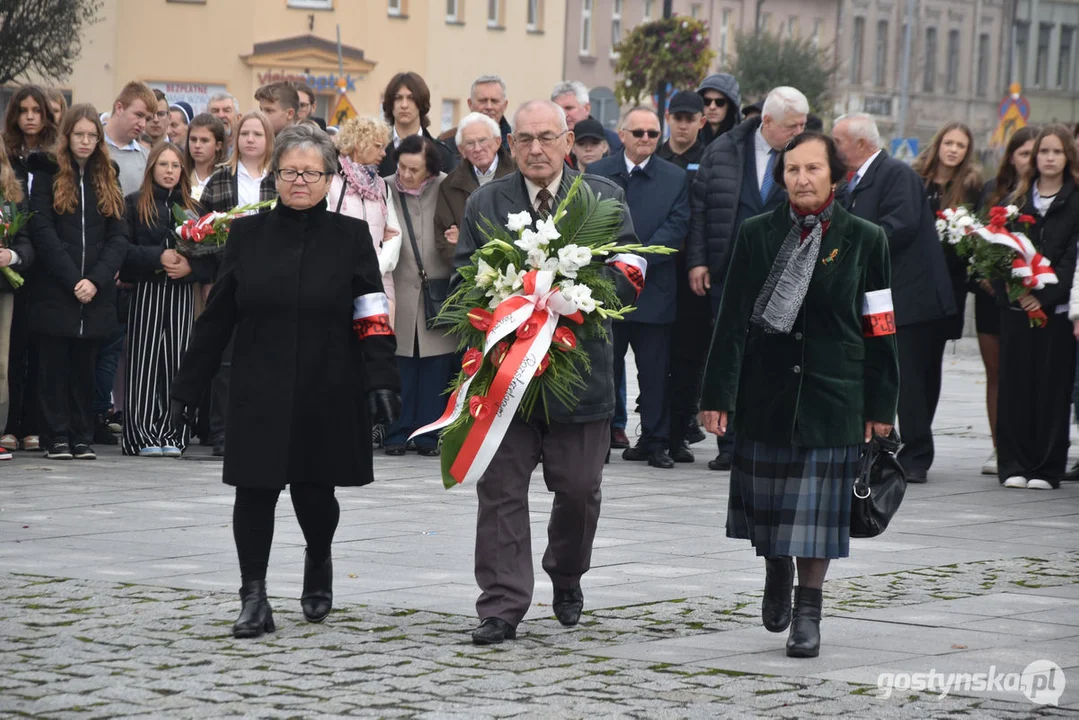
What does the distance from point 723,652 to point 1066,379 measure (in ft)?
20.3

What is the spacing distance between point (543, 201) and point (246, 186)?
5.63 meters

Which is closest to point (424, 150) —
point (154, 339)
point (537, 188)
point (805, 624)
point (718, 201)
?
point (718, 201)

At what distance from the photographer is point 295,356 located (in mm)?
7742

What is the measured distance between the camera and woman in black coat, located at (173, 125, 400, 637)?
304 inches

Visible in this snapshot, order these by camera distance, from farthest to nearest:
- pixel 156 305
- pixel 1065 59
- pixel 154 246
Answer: pixel 1065 59
pixel 156 305
pixel 154 246

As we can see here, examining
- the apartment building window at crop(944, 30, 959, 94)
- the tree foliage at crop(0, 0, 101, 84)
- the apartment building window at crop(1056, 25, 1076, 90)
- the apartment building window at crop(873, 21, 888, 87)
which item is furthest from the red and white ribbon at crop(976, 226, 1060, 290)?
the apartment building window at crop(1056, 25, 1076, 90)

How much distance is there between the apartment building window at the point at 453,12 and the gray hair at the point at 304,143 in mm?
53100

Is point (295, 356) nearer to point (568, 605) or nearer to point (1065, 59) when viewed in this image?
point (568, 605)

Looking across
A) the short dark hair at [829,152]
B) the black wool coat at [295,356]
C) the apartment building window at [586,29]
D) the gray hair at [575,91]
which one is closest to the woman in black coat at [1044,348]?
the gray hair at [575,91]

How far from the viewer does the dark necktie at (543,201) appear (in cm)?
793

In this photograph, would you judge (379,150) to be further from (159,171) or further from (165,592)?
(165,592)

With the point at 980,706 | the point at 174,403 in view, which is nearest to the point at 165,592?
the point at 174,403

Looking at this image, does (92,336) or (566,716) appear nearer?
(566,716)

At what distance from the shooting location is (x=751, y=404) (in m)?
7.61
